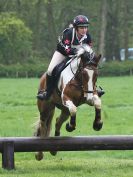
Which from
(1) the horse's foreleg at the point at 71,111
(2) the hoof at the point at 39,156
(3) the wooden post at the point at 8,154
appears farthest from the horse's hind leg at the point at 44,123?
(1) the horse's foreleg at the point at 71,111

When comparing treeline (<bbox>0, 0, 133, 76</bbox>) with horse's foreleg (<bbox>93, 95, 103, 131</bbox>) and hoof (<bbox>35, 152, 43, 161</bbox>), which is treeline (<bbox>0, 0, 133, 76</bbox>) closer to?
hoof (<bbox>35, 152, 43, 161</bbox>)

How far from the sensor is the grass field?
29.2 feet

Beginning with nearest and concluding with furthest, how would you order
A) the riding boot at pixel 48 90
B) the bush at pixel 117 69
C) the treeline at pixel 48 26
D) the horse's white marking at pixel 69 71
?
the horse's white marking at pixel 69 71
the riding boot at pixel 48 90
the bush at pixel 117 69
the treeline at pixel 48 26

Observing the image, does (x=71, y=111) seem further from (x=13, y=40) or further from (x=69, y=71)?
(x=13, y=40)

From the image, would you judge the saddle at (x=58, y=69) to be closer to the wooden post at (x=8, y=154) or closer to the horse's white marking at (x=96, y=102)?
the horse's white marking at (x=96, y=102)

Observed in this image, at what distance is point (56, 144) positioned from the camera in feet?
30.3

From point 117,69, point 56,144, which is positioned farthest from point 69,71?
point 117,69

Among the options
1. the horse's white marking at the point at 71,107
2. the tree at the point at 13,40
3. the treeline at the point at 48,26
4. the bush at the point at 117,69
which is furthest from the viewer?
the treeline at the point at 48,26

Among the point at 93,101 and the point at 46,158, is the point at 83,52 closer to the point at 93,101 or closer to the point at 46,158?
the point at 93,101

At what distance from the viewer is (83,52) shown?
8.95 metres

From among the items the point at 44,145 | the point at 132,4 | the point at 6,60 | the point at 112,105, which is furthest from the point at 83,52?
the point at 132,4

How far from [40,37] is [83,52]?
6405cm

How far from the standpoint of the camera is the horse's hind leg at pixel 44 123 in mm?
10312

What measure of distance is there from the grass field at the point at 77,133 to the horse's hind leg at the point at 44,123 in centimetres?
47
